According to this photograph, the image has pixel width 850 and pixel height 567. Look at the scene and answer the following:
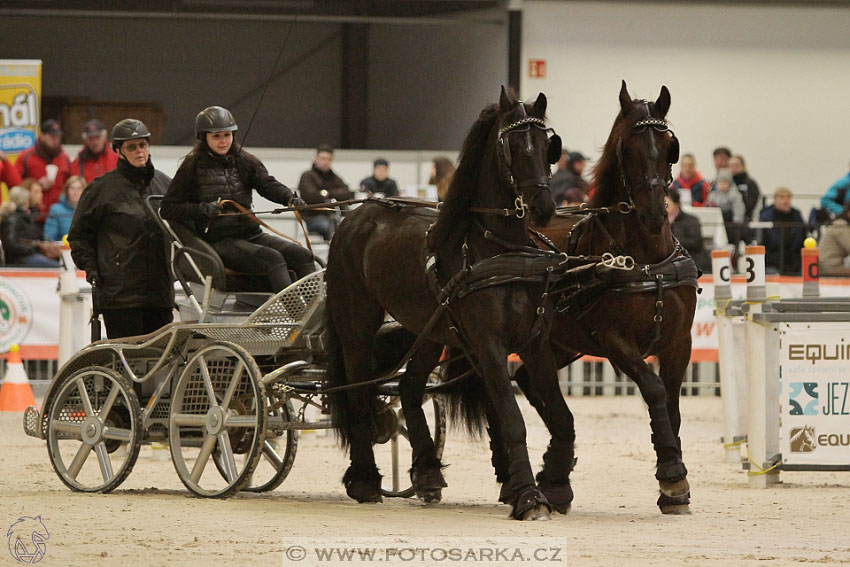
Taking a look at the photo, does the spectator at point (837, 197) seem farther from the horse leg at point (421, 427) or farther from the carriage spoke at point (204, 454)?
the carriage spoke at point (204, 454)

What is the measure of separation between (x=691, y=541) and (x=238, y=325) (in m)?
2.99

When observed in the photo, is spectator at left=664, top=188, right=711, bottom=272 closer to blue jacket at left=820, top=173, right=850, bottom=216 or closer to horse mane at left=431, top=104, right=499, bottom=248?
blue jacket at left=820, top=173, right=850, bottom=216

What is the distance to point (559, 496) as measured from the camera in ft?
25.0

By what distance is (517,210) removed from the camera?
7.27 meters

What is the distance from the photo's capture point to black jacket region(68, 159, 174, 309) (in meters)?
9.13

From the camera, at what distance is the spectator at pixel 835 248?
1562 centimetres

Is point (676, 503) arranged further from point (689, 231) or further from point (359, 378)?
point (689, 231)

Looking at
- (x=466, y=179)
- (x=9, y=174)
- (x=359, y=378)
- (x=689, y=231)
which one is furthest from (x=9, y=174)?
(x=466, y=179)

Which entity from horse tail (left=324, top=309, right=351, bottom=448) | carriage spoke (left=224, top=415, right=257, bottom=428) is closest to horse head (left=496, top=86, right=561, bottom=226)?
horse tail (left=324, top=309, right=351, bottom=448)

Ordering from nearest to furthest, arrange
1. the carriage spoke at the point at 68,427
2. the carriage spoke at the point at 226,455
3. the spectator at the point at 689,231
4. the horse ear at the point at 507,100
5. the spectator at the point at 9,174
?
the horse ear at the point at 507,100
the carriage spoke at the point at 226,455
the carriage spoke at the point at 68,427
the spectator at the point at 689,231
the spectator at the point at 9,174

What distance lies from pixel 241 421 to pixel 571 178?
9285 mm

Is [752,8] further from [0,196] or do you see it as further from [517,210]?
[517,210]

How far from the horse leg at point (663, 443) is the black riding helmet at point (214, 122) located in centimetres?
282

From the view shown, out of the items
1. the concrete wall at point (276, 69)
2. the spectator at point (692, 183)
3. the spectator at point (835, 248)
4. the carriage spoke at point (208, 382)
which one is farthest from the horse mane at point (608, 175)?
the concrete wall at point (276, 69)
